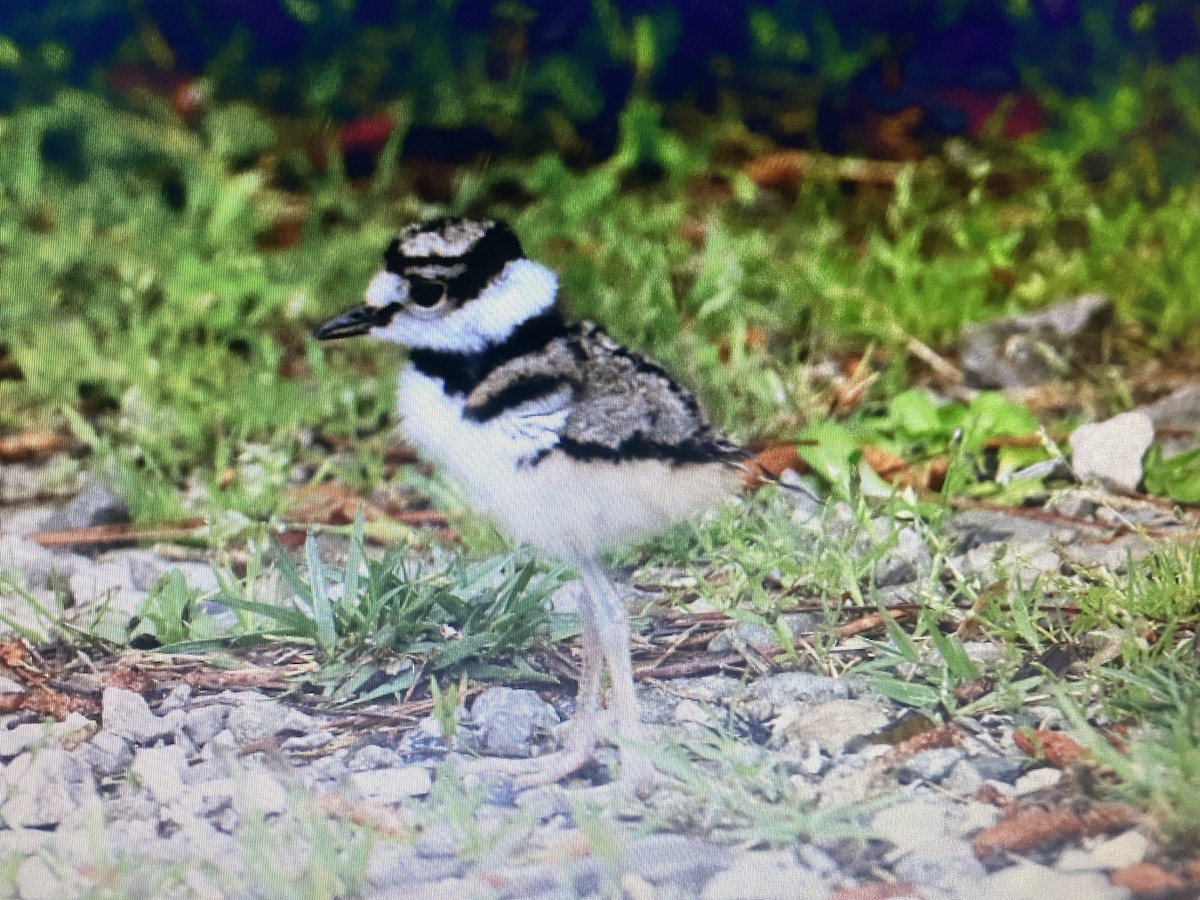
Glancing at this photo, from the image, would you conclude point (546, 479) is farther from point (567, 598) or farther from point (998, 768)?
point (998, 768)

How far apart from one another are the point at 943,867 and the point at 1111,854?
12 cm

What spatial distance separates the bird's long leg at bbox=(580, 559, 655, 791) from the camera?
1.18m

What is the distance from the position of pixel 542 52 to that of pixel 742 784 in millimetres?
1447

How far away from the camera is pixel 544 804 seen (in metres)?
1.13

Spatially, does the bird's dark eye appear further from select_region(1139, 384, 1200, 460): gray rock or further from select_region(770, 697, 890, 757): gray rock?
select_region(1139, 384, 1200, 460): gray rock

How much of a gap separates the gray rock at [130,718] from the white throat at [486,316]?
1.39 ft

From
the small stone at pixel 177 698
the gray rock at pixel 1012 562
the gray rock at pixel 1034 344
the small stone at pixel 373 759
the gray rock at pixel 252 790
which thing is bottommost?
the small stone at pixel 373 759

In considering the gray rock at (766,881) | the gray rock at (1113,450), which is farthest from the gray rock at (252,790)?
the gray rock at (1113,450)

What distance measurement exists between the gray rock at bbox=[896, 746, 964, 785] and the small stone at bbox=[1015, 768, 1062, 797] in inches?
2.2

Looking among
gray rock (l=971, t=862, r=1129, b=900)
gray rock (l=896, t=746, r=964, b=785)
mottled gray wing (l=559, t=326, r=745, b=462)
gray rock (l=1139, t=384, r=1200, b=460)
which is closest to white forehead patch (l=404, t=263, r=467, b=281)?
mottled gray wing (l=559, t=326, r=745, b=462)

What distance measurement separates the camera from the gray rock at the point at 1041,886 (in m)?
1.01

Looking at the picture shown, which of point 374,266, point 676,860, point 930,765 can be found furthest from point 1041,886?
point 374,266

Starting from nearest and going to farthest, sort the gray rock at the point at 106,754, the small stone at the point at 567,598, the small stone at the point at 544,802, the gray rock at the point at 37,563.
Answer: the small stone at the point at 544,802, the gray rock at the point at 106,754, the small stone at the point at 567,598, the gray rock at the point at 37,563

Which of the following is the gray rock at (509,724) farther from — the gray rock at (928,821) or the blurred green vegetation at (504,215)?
the blurred green vegetation at (504,215)
